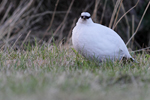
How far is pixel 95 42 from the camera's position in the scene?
299 centimetres

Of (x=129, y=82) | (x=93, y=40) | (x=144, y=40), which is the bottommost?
(x=144, y=40)

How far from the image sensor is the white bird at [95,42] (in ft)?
9.86

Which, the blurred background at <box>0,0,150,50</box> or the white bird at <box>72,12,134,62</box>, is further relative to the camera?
the blurred background at <box>0,0,150,50</box>

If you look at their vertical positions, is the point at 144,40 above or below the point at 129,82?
below

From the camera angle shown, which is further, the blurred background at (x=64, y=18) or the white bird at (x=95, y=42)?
the blurred background at (x=64, y=18)

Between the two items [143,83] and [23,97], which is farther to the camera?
[143,83]

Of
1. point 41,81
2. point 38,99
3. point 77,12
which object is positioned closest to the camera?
point 38,99

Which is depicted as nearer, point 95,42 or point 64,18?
point 95,42

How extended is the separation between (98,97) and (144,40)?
532cm

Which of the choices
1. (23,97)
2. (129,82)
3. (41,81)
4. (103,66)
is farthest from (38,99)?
(103,66)

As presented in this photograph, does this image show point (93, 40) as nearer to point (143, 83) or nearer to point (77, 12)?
point (143, 83)

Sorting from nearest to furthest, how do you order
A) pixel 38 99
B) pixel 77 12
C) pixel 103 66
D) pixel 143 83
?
pixel 38 99 → pixel 143 83 → pixel 103 66 → pixel 77 12

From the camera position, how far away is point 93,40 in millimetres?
2988

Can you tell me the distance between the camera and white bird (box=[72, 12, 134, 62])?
3004mm
